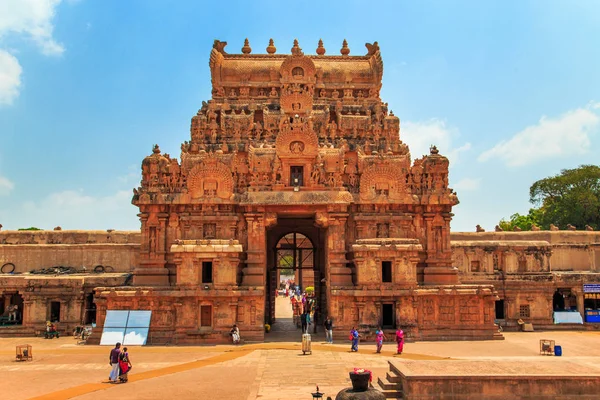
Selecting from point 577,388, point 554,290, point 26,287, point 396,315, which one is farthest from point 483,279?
point 26,287

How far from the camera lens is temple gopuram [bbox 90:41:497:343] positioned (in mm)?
27703

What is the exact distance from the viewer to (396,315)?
91.0 feet

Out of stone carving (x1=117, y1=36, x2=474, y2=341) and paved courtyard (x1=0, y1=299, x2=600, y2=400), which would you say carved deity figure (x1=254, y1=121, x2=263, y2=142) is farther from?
paved courtyard (x1=0, y1=299, x2=600, y2=400)

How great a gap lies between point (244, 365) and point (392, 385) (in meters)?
7.45

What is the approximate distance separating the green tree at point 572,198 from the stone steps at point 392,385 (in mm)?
46063

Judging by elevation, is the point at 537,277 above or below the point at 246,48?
below

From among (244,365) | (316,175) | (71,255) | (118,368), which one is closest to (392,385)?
(244,365)

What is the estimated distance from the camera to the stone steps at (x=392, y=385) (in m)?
15.5

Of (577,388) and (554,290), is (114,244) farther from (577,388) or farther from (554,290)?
(577,388)

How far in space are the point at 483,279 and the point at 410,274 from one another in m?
10.2

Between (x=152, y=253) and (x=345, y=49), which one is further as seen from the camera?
(x=345, y=49)

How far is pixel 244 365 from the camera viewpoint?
21359 mm

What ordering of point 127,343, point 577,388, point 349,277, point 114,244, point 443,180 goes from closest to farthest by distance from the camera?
point 577,388
point 127,343
point 349,277
point 443,180
point 114,244

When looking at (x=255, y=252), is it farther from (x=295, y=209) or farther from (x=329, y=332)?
(x=329, y=332)
